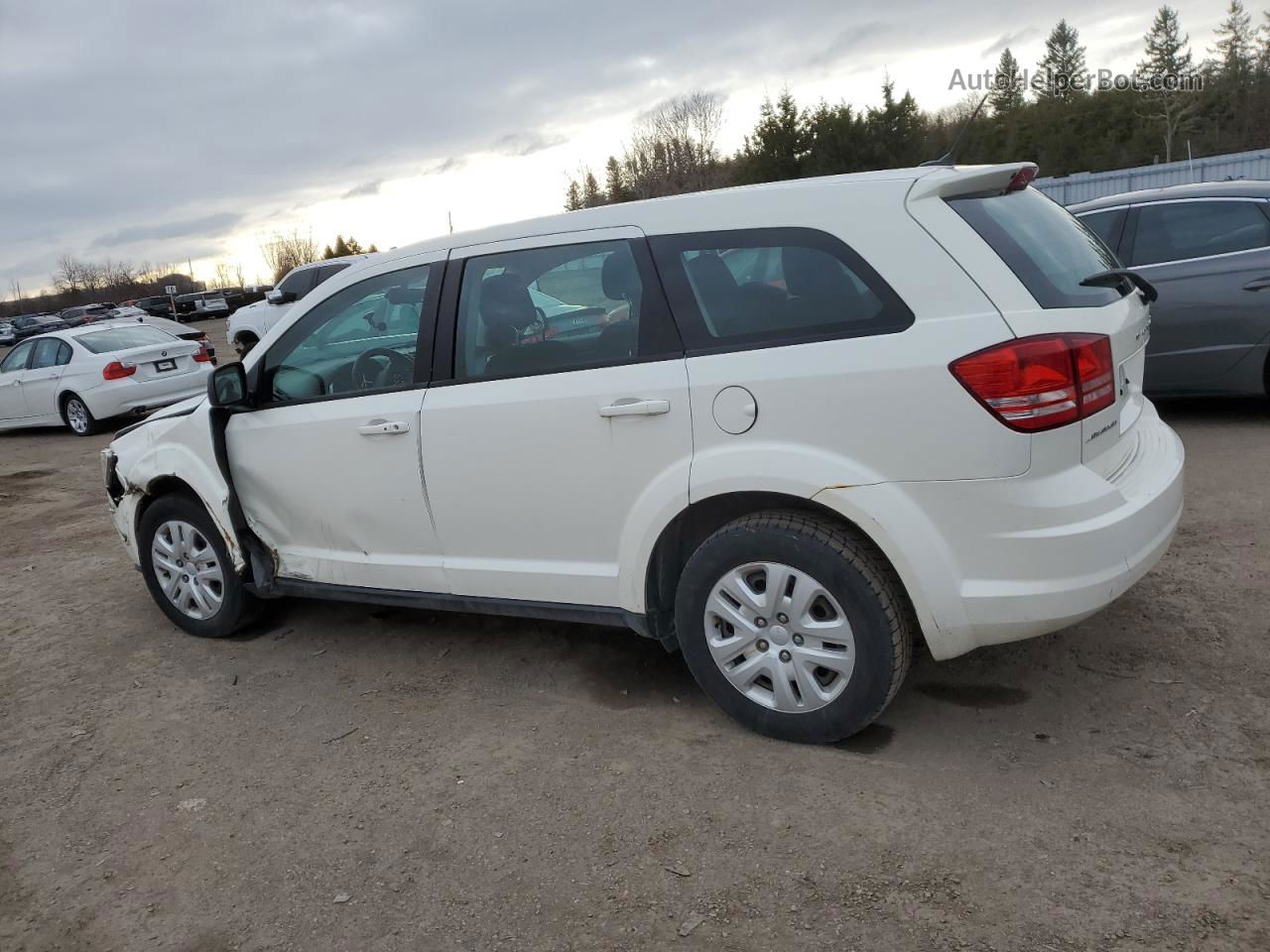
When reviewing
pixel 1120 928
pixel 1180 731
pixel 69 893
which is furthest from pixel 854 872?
pixel 69 893

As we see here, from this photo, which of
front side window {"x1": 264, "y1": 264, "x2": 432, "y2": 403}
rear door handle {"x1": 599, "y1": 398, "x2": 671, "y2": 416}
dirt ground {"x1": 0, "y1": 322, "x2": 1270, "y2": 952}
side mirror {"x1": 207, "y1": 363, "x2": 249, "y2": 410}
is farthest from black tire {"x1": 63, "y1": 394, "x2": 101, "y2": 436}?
rear door handle {"x1": 599, "y1": 398, "x2": 671, "y2": 416}

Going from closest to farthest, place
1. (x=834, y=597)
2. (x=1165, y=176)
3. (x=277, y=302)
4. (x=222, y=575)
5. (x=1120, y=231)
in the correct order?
(x=834, y=597) → (x=222, y=575) → (x=1120, y=231) → (x=277, y=302) → (x=1165, y=176)

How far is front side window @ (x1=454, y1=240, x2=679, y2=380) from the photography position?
3.59 m

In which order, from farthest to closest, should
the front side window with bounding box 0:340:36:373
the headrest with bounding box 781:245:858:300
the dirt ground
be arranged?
the front side window with bounding box 0:340:36:373 → the headrest with bounding box 781:245:858:300 → the dirt ground

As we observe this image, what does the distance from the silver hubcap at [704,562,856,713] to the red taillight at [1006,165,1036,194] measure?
155 centimetres

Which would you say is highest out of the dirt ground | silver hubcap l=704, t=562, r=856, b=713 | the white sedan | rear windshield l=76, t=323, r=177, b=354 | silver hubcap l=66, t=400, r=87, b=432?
rear windshield l=76, t=323, r=177, b=354

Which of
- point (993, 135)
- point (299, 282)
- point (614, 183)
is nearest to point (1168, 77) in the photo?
point (993, 135)

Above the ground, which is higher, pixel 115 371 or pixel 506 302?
pixel 506 302

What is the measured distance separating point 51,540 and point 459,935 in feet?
21.2

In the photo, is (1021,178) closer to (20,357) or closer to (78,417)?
(78,417)

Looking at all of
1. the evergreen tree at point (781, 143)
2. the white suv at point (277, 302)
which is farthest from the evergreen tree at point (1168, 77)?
the white suv at point (277, 302)

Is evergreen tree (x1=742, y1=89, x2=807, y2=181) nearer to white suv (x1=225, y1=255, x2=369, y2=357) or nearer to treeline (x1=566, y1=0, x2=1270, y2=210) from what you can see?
treeline (x1=566, y1=0, x2=1270, y2=210)

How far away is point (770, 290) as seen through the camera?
11.1 feet

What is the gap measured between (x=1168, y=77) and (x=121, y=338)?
65158 millimetres
